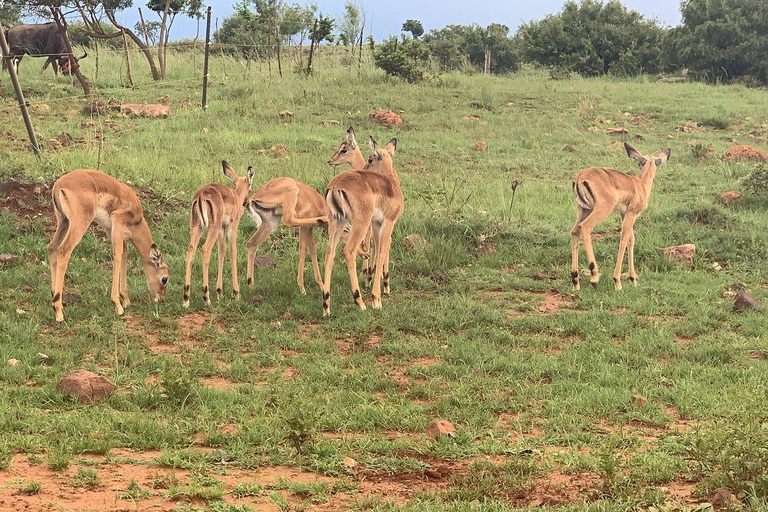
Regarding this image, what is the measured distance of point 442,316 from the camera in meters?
7.81

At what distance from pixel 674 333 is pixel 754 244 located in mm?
3142

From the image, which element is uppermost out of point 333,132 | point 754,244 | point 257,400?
point 333,132

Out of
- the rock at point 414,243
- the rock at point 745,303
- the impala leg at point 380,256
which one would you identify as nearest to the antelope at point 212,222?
the impala leg at point 380,256

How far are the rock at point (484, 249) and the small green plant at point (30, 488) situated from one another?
254 inches

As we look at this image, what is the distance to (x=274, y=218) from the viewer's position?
8445mm

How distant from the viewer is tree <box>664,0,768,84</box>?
2625 centimetres

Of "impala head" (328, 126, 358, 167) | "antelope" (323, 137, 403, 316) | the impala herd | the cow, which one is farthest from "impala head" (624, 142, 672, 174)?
the cow

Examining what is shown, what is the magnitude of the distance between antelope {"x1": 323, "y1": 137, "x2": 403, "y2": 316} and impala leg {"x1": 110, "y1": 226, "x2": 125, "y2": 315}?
1.93 meters

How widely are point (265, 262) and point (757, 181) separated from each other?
23.7ft

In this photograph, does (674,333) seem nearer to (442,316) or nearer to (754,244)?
(442,316)

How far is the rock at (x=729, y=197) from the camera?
11.7 metres

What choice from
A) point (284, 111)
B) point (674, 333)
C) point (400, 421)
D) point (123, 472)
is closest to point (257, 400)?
point (400, 421)

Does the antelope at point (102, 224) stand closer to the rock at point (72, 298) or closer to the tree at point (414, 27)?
the rock at point (72, 298)

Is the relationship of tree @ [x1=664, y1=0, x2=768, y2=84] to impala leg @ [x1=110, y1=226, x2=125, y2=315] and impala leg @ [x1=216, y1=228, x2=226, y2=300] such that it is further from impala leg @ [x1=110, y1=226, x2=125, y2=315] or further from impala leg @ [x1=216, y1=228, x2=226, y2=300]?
impala leg @ [x1=110, y1=226, x2=125, y2=315]
